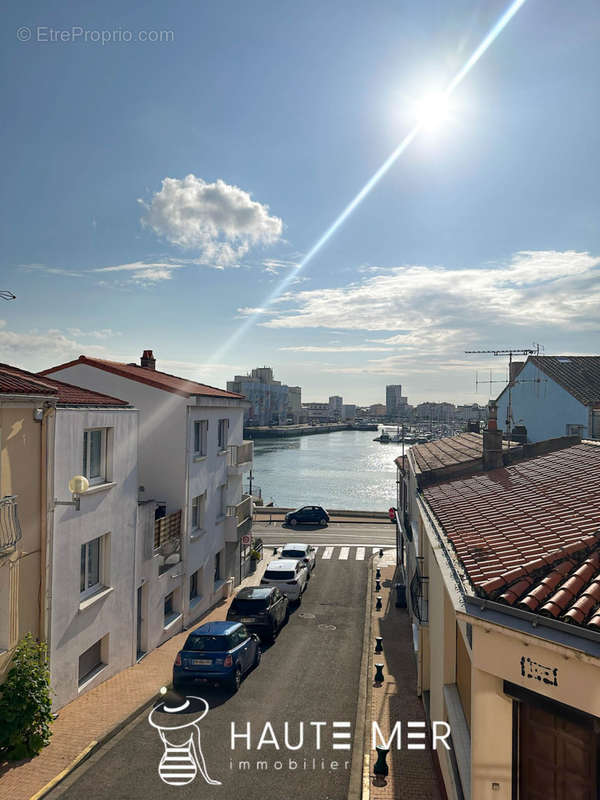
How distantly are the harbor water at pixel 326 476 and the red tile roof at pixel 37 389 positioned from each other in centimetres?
4937

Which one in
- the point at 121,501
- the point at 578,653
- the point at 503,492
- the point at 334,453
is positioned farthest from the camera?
the point at 334,453

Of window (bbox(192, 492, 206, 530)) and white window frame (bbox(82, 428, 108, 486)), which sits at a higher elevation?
white window frame (bbox(82, 428, 108, 486))

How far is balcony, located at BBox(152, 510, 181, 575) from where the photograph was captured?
664 inches

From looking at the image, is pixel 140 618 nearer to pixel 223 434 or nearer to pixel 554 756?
pixel 223 434

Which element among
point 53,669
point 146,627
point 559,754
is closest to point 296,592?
point 146,627

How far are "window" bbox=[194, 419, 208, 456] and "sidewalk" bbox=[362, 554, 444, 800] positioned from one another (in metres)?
8.93

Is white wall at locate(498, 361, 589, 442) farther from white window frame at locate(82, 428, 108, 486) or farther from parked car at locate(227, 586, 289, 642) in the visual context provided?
white window frame at locate(82, 428, 108, 486)

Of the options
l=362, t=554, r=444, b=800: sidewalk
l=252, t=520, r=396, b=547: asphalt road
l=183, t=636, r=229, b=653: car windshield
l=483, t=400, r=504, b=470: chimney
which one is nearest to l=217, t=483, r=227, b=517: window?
l=362, t=554, r=444, b=800: sidewalk

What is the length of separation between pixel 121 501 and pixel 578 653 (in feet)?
38.5

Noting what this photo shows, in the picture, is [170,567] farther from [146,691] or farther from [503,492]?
[503,492]

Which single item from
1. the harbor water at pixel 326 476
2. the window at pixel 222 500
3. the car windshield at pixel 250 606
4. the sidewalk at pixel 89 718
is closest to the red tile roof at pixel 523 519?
the car windshield at pixel 250 606

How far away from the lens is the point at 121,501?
46.8ft

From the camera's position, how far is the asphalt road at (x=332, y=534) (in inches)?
1425

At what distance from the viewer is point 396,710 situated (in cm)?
1230
